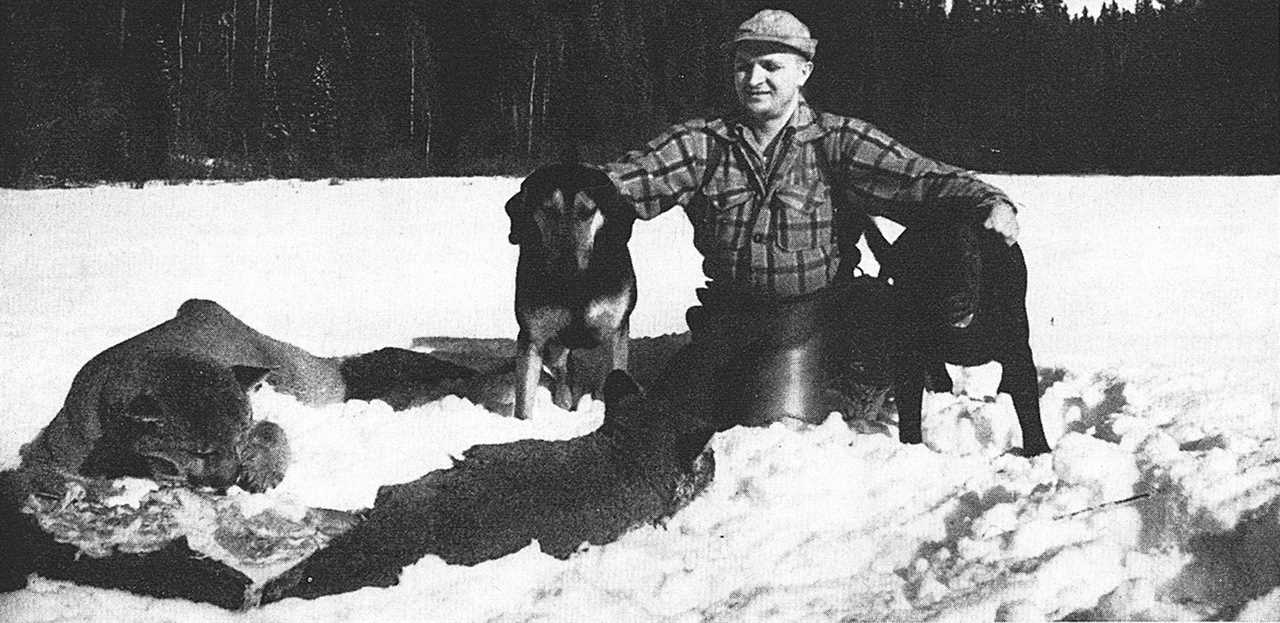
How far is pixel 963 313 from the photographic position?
3.20 meters

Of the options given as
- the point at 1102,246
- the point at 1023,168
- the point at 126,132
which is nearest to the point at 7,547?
the point at 126,132

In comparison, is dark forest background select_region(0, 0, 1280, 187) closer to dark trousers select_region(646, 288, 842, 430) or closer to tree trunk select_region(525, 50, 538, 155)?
tree trunk select_region(525, 50, 538, 155)

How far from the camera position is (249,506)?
2.81 metres

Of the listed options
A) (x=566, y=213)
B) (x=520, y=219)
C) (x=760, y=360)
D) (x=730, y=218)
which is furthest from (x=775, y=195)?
(x=520, y=219)

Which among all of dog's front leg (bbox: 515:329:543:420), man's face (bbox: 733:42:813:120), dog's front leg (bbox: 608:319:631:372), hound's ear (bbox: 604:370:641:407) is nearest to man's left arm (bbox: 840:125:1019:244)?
man's face (bbox: 733:42:813:120)

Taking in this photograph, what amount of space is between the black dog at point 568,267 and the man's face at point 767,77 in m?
0.59

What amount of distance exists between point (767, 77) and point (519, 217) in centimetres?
101

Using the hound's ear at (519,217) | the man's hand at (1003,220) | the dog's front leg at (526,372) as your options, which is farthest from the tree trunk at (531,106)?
the man's hand at (1003,220)

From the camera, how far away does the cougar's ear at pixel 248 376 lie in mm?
3426

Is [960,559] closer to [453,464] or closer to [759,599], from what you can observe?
[759,599]

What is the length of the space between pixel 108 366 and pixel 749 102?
8.13 ft

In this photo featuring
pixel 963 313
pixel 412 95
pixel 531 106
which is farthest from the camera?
pixel 531 106

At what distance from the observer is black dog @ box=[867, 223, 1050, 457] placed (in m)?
3.15

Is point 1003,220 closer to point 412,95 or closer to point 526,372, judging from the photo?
point 526,372
